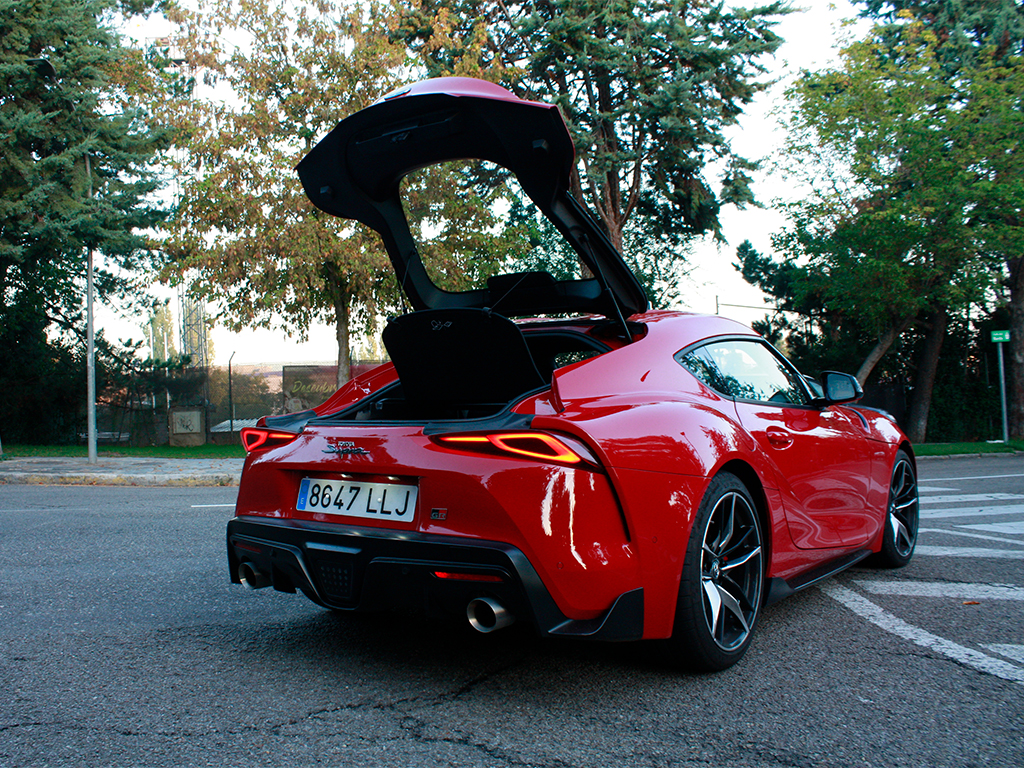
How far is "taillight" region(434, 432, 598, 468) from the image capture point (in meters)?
2.60

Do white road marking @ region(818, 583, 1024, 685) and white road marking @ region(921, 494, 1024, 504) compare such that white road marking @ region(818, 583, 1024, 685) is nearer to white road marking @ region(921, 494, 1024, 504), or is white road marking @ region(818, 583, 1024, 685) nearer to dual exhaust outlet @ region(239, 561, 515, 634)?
dual exhaust outlet @ region(239, 561, 515, 634)

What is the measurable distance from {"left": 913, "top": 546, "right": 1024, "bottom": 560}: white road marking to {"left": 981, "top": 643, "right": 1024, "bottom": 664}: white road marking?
2147 mm

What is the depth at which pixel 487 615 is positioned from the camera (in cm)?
255

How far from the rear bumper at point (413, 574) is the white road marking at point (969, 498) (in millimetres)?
7090

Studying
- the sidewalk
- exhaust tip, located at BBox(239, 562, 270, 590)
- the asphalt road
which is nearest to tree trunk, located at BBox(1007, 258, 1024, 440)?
the sidewalk

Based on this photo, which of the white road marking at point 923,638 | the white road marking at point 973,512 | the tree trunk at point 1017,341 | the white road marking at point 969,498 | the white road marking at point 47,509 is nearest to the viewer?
the white road marking at point 923,638

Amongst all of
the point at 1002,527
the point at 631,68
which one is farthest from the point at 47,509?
the point at 631,68

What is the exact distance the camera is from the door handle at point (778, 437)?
346 cm

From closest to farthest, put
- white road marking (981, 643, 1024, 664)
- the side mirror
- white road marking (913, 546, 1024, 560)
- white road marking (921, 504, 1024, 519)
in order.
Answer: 1. white road marking (981, 643, 1024, 664)
2. the side mirror
3. white road marking (913, 546, 1024, 560)
4. white road marking (921, 504, 1024, 519)

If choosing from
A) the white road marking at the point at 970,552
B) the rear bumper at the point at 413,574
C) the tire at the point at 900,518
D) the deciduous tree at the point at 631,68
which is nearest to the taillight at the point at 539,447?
the rear bumper at the point at 413,574

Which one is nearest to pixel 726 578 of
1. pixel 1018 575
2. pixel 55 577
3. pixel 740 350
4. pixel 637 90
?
pixel 740 350

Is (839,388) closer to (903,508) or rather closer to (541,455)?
(903,508)

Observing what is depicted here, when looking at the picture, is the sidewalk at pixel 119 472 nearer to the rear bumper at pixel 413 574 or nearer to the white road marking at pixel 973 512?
the white road marking at pixel 973 512

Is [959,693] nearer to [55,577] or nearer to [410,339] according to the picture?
[410,339]
